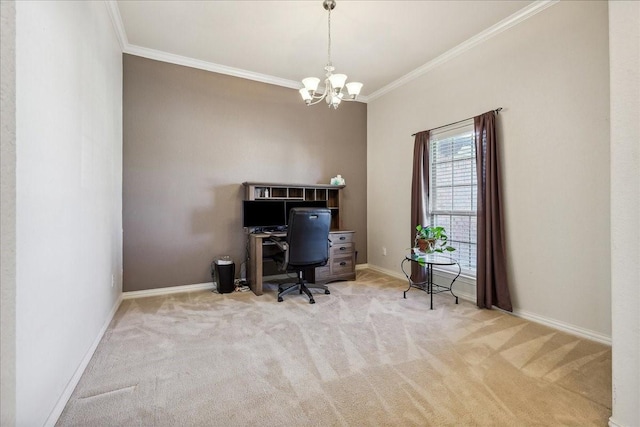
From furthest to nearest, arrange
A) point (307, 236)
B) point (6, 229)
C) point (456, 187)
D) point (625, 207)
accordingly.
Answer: point (456, 187), point (307, 236), point (625, 207), point (6, 229)

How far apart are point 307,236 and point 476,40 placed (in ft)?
9.77

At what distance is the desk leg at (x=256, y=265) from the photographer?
373 centimetres

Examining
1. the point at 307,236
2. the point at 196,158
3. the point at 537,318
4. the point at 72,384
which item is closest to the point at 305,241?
the point at 307,236

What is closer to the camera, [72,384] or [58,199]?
[58,199]

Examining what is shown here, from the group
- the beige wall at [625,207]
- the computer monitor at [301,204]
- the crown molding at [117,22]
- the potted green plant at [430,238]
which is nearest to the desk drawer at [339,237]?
the computer monitor at [301,204]

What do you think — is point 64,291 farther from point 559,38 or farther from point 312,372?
point 559,38

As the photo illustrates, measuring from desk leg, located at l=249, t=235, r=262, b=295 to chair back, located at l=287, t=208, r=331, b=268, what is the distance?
0.51 m

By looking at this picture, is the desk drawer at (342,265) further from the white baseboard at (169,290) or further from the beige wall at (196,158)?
the white baseboard at (169,290)

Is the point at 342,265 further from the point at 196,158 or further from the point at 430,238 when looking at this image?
the point at 196,158

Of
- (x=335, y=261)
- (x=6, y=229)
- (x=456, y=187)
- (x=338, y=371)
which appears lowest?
(x=338, y=371)

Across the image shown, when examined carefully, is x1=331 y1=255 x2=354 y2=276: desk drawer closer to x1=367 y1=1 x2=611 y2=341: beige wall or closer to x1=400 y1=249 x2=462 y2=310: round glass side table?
x1=400 y1=249 x2=462 y2=310: round glass side table

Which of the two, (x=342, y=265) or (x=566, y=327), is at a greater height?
(x=342, y=265)

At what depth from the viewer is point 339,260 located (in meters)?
4.34

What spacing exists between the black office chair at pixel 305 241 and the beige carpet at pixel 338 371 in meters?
0.56
